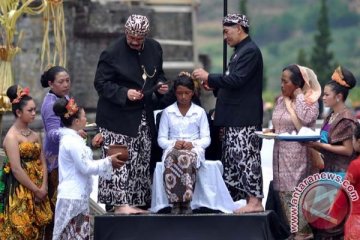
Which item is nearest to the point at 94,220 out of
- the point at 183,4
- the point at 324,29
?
the point at 183,4

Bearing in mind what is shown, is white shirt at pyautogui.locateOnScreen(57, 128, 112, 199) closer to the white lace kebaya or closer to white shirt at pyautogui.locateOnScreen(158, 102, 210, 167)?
the white lace kebaya

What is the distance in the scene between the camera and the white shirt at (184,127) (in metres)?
13.2

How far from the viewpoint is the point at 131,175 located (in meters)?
13.2

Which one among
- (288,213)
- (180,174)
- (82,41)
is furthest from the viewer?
(82,41)

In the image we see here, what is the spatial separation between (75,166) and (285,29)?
5877cm

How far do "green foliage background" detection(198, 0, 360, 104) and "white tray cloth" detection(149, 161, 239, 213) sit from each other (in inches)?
1911

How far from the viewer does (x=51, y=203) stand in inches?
523

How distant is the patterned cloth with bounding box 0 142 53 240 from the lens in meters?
12.9

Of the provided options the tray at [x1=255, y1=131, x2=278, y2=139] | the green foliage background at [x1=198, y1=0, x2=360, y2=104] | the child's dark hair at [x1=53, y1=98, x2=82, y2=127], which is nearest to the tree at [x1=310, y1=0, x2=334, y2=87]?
the green foliage background at [x1=198, y1=0, x2=360, y2=104]

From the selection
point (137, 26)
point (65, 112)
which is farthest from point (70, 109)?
point (137, 26)

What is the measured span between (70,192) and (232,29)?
2.08 m

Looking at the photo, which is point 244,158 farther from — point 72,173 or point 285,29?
point 285,29

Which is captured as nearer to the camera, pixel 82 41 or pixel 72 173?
pixel 72 173

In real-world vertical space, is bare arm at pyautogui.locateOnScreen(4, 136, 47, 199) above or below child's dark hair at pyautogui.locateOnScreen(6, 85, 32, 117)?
below
